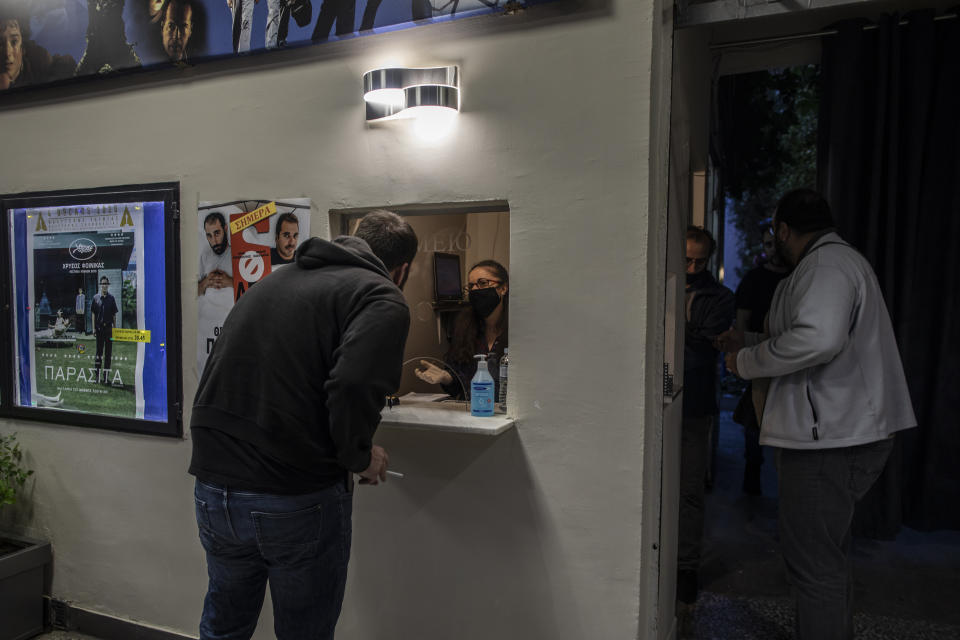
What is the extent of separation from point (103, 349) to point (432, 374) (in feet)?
4.87

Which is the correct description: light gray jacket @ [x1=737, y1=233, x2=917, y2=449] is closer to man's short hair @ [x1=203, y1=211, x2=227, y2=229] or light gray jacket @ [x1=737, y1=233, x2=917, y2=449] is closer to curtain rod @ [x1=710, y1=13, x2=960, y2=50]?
curtain rod @ [x1=710, y1=13, x2=960, y2=50]

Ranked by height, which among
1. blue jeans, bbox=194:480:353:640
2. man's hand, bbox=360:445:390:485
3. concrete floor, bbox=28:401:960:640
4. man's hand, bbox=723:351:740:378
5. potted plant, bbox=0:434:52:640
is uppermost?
man's hand, bbox=723:351:740:378

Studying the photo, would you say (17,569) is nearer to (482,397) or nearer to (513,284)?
(482,397)

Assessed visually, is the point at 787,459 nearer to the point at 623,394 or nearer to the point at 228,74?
the point at 623,394

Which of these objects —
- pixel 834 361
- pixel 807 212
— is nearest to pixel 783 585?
pixel 834 361

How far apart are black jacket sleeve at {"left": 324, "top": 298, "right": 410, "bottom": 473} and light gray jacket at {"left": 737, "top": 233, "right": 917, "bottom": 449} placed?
138 centimetres

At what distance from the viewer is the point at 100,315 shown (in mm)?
2895

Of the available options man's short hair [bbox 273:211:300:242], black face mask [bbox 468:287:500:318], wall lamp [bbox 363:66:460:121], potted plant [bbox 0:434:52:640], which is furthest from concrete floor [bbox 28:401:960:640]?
wall lamp [bbox 363:66:460:121]

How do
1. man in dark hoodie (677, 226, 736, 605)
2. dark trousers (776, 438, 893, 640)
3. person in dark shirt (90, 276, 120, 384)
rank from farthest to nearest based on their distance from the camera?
man in dark hoodie (677, 226, 736, 605), person in dark shirt (90, 276, 120, 384), dark trousers (776, 438, 893, 640)

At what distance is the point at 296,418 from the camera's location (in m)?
1.73

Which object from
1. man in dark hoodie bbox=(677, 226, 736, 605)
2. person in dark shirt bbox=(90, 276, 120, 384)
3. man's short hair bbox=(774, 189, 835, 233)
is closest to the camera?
man's short hair bbox=(774, 189, 835, 233)

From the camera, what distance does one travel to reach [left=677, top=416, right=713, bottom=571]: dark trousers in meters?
3.16

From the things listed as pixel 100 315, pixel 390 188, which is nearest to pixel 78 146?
pixel 100 315

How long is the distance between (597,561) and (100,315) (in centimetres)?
233
